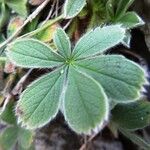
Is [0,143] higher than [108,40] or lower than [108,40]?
lower

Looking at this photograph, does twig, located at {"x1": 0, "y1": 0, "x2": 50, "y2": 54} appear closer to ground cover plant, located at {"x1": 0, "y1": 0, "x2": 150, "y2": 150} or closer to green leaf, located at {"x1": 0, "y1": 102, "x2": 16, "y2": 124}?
ground cover plant, located at {"x1": 0, "y1": 0, "x2": 150, "y2": 150}

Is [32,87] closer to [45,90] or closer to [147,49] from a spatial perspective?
[45,90]

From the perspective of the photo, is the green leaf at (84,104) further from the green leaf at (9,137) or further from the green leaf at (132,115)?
the green leaf at (9,137)

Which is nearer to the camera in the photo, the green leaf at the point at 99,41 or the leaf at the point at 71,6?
the green leaf at the point at 99,41

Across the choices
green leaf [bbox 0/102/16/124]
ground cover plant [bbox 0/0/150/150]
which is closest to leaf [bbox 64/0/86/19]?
ground cover plant [bbox 0/0/150/150]

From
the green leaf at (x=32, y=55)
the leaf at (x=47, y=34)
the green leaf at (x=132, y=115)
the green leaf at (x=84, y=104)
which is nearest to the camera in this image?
the green leaf at (x=84, y=104)

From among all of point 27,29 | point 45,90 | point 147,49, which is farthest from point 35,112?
point 147,49

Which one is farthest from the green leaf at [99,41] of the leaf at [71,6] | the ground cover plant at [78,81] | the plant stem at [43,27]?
the plant stem at [43,27]
